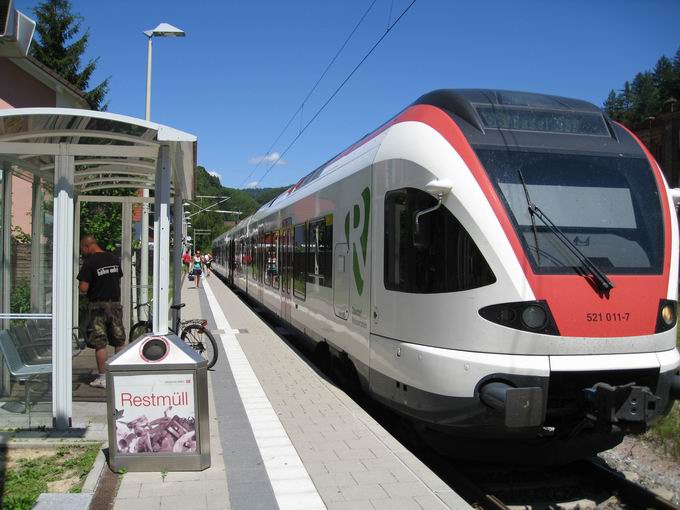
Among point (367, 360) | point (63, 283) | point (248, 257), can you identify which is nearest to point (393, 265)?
point (367, 360)

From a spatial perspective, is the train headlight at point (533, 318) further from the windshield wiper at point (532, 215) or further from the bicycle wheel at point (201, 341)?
the bicycle wheel at point (201, 341)

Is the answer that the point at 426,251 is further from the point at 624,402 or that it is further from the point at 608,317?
the point at 624,402

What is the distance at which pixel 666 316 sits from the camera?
490 centimetres

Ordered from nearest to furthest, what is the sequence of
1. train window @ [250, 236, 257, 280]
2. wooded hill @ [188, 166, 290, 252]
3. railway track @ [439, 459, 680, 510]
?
railway track @ [439, 459, 680, 510] < train window @ [250, 236, 257, 280] < wooded hill @ [188, 166, 290, 252]

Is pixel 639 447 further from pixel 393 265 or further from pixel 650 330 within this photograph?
pixel 393 265

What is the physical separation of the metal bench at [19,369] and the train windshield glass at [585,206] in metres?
4.29

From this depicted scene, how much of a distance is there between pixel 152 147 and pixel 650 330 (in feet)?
14.8

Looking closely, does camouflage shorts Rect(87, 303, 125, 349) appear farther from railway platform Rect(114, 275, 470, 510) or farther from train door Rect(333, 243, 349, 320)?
train door Rect(333, 243, 349, 320)

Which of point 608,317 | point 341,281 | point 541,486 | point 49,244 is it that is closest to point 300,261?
point 341,281

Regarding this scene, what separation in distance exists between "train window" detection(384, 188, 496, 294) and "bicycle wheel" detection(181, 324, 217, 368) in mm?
4245

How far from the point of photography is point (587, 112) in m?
5.62

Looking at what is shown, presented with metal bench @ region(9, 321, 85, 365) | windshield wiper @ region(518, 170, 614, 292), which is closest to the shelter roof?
metal bench @ region(9, 321, 85, 365)

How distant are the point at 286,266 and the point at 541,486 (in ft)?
24.1

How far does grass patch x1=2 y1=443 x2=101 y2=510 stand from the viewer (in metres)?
4.16
